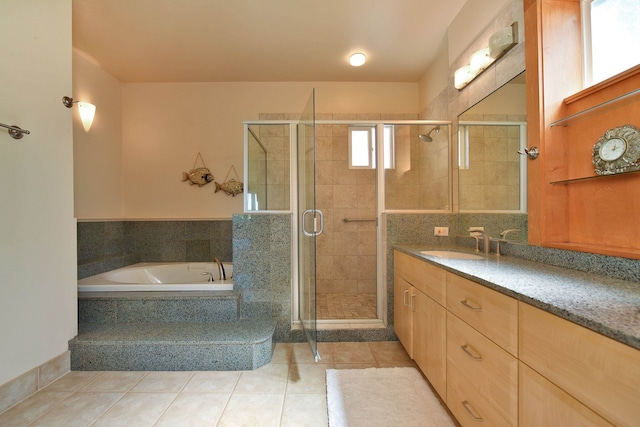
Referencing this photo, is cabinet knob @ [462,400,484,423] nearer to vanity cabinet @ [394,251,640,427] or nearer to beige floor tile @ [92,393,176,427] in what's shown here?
vanity cabinet @ [394,251,640,427]

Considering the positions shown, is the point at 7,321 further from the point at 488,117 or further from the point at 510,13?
the point at 510,13

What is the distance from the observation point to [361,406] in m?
1.43

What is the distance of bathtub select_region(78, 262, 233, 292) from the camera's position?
220cm

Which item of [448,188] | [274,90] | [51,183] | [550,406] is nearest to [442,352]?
[550,406]

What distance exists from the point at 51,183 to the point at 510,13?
Answer: 3.03 meters

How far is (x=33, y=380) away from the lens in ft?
5.01

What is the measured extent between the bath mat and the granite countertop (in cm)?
79

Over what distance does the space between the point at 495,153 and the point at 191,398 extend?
2439 millimetres

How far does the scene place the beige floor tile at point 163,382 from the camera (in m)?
1.58

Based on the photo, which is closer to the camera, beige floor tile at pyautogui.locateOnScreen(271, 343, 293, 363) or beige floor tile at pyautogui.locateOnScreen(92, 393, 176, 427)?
beige floor tile at pyautogui.locateOnScreen(92, 393, 176, 427)

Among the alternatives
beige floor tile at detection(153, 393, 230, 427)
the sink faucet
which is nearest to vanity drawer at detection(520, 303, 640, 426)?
the sink faucet

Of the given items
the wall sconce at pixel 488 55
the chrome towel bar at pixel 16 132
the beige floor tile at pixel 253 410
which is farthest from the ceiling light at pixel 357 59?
the beige floor tile at pixel 253 410

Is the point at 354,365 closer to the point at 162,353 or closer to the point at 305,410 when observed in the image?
the point at 305,410

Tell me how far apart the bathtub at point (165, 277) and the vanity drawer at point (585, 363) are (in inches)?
82.0
